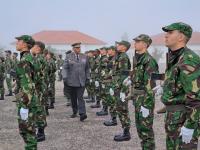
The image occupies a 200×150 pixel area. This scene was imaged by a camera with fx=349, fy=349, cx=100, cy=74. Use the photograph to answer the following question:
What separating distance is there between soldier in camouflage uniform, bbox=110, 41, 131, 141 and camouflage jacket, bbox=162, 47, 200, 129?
11.3 feet

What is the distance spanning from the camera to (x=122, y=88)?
766 centimetres

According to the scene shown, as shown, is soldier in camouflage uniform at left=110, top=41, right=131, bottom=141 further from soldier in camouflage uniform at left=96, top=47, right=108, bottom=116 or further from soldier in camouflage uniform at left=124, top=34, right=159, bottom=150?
soldier in camouflage uniform at left=96, top=47, right=108, bottom=116

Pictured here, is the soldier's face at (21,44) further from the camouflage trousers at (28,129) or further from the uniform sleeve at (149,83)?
the uniform sleeve at (149,83)

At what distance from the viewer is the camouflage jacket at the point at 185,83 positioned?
366 centimetres

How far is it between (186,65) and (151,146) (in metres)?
2.29

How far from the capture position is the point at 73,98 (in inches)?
401

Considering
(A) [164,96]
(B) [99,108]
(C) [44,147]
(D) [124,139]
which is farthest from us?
(B) [99,108]

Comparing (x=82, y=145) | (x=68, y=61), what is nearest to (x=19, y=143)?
(x=82, y=145)

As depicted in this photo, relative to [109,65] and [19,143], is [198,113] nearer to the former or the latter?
[19,143]

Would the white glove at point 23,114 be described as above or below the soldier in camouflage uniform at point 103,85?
above

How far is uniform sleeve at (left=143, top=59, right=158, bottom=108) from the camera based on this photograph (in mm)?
5672

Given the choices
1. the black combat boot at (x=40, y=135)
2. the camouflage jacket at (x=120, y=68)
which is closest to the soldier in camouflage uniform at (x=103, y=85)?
the camouflage jacket at (x=120, y=68)

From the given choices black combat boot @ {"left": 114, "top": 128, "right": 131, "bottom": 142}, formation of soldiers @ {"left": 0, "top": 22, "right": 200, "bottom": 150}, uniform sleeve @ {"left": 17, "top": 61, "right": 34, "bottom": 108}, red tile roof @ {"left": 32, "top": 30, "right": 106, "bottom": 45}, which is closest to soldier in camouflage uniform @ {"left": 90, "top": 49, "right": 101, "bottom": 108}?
formation of soldiers @ {"left": 0, "top": 22, "right": 200, "bottom": 150}

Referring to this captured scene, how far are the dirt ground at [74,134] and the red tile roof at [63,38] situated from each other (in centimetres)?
6402
